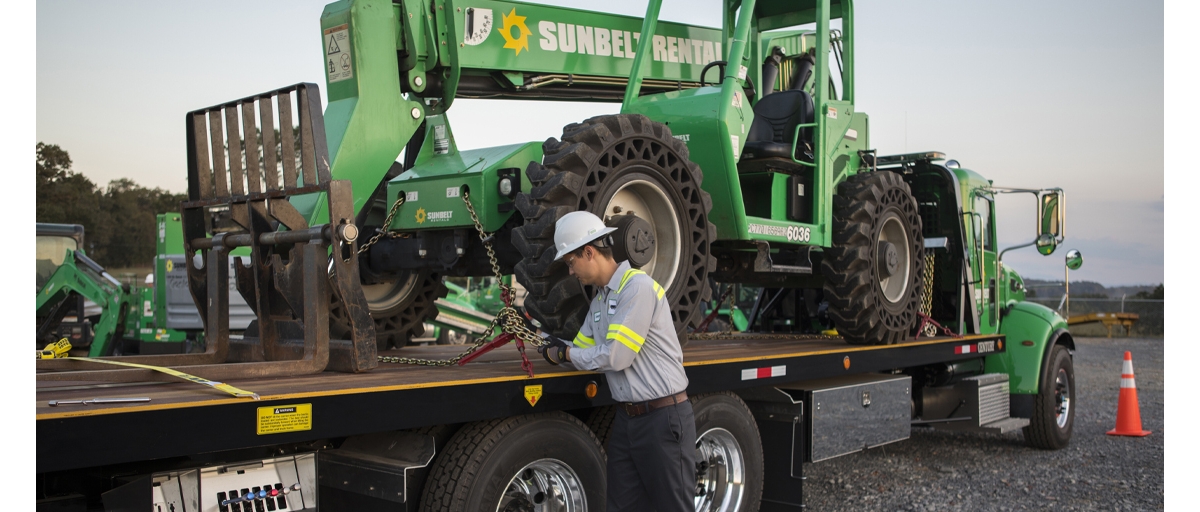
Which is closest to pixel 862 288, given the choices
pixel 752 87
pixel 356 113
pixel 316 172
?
pixel 752 87

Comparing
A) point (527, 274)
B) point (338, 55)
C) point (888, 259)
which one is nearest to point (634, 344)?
point (527, 274)

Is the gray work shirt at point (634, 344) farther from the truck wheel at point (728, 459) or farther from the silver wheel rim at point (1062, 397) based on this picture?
the silver wheel rim at point (1062, 397)

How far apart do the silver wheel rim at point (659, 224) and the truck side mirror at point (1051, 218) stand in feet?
16.6

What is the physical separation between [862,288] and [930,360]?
4.66ft

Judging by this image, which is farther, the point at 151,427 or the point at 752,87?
the point at 752,87

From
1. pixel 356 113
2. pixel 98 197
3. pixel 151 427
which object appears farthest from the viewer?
pixel 98 197

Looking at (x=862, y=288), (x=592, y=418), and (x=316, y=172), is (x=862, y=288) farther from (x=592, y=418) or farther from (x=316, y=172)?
A: (x=316, y=172)

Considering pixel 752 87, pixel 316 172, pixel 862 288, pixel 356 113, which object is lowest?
pixel 862 288

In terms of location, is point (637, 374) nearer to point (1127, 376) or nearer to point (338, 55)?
point (338, 55)

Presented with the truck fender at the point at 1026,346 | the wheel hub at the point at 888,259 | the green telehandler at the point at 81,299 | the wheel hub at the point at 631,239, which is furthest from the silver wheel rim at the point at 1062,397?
the green telehandler at the point at 81,299

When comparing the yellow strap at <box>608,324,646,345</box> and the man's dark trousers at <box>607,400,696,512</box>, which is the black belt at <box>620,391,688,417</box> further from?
the yellow strap at <box>608,324,646,345</box>

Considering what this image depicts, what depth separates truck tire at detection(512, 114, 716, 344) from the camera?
5.23 metres

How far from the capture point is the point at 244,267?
5219mm

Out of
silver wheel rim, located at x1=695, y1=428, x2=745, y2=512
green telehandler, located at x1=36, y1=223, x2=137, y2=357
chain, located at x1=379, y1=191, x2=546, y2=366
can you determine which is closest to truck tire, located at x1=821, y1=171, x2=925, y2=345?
silver wheel rim, located at x1=695, y1=428, x2=745, y2=512
